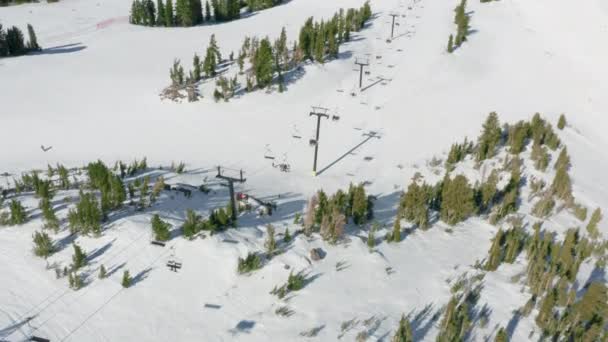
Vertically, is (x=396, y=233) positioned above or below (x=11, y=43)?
below

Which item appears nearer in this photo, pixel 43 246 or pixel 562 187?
pixel 43 246

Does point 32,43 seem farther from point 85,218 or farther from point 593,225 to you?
point 593,225

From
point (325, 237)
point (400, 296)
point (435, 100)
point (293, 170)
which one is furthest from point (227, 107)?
point (400, 296)

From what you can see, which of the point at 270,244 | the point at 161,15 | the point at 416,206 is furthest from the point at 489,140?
the point at 161,15

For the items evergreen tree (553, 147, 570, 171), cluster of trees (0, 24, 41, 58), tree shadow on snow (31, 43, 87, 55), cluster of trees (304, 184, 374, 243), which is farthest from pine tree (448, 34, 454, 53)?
cluster of trees (0, 24, 41, 58)

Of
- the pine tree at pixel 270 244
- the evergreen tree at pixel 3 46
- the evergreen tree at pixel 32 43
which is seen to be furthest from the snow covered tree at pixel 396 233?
the evergreen tree at pixel 32 43

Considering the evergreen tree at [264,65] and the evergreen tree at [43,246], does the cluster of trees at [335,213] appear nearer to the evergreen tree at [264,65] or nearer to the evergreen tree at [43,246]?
the evergreen tree at [43,246]

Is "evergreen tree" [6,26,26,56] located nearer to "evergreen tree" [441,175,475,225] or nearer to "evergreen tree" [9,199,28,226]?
"evergreen tree" [9,199,28,226]
